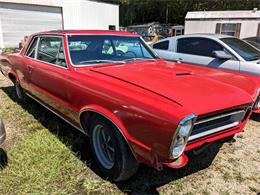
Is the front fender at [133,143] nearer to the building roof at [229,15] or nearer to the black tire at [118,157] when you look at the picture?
the black tire at [118,157]

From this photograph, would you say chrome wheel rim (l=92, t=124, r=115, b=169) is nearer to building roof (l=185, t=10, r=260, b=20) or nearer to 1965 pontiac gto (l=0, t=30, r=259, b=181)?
1965 pontiac gto (l=0, t=30, r=259, b=181)

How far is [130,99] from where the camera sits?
214 cm

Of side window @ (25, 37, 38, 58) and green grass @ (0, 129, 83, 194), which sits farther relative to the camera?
side window @ (25, 37, 38, 58)

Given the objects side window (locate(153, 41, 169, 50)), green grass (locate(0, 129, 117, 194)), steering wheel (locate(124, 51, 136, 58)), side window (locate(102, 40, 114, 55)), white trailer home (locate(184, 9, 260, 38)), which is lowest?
green grass (locate(0, 129, 117, 194))

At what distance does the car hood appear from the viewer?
210cm

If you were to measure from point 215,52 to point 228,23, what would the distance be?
1206 centimetres

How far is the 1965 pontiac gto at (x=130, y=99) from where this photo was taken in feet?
6.44

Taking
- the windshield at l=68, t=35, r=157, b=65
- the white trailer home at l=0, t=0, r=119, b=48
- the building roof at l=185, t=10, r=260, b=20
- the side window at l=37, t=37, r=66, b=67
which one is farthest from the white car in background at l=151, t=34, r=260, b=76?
the white trailer home at l=0, t=0, r=119, b=48

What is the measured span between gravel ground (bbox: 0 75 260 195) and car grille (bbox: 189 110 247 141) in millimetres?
225

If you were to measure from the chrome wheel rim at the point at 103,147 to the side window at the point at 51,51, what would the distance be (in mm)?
1079

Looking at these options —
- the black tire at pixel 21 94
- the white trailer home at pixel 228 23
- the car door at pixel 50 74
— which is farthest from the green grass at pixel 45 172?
the white trailer home at pixel 228 23

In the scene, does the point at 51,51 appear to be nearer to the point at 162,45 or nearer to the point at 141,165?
the point at 141,165

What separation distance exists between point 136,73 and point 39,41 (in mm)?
2209

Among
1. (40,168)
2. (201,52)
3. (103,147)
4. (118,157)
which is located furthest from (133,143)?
(201,52)
